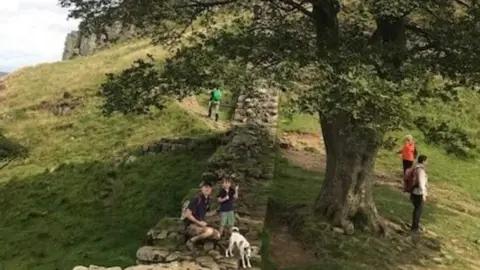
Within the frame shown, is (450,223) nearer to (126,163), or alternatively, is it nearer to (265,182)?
(265,182)

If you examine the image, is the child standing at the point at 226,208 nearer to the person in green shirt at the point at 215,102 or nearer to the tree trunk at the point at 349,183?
the tree trunk at the point at 349,183

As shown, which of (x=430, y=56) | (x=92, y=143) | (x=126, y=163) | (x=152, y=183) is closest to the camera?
(x=430, y=56)

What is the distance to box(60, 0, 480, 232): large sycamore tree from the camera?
14680 mm

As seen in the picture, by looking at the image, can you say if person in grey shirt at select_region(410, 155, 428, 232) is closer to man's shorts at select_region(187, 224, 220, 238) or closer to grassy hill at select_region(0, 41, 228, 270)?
man's shorts at select_region(187, 224, 220, 238)

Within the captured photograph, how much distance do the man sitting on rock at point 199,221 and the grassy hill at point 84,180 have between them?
8.71ft

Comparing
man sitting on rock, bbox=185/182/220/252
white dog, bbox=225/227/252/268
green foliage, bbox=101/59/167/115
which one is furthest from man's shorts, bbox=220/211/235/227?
green foliage, bbox=101/59/167/115

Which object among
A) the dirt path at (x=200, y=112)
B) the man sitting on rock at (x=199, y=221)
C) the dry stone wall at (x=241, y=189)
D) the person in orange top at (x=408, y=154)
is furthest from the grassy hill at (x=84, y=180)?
the person in orange top at (x=408, y=154)

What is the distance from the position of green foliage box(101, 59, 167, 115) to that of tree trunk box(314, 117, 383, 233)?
467cm

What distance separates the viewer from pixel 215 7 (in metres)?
20.9

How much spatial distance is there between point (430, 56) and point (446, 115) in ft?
66.8

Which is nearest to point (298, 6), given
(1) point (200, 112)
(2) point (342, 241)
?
(2) point (342, 241)

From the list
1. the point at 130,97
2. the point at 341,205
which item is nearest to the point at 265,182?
the point at 341,205

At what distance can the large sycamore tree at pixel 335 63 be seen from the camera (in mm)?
14680

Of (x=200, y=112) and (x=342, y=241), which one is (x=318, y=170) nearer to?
(x=342, y=241)
